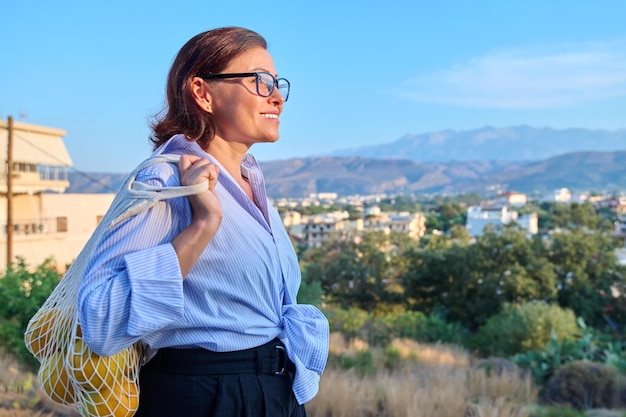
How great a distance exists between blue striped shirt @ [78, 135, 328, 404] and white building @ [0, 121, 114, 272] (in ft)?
87.0

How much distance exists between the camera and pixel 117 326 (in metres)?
1.24

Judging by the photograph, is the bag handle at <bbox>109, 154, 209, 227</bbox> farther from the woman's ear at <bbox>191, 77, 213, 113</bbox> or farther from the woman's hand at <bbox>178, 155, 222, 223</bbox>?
the woman's ear at <bbox>191, 77, 213, 113</bbox>

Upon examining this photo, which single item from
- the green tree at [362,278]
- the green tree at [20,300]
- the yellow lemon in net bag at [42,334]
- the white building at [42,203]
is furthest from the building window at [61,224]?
the yellow lemon in net bag at [42,334]

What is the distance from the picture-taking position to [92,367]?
4.21 feet

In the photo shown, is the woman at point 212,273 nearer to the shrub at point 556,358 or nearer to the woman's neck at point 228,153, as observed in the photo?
the woman's neck at point 228,153

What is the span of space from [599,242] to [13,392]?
22.7 m

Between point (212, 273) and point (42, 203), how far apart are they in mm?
30918

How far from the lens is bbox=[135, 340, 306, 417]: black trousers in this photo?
4.56ft

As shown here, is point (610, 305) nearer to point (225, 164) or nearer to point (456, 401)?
point (456, 401)

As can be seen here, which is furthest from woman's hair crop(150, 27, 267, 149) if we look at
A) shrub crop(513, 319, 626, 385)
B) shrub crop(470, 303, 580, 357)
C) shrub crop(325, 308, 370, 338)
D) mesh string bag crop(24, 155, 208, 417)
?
shrub crop(470, 303, 580, 357)

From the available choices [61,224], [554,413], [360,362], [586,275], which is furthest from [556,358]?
[61,224]

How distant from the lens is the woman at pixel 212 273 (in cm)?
127

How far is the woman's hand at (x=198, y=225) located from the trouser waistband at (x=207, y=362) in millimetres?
212

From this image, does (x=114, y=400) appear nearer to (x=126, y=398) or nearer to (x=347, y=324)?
(x=126, y=398)
